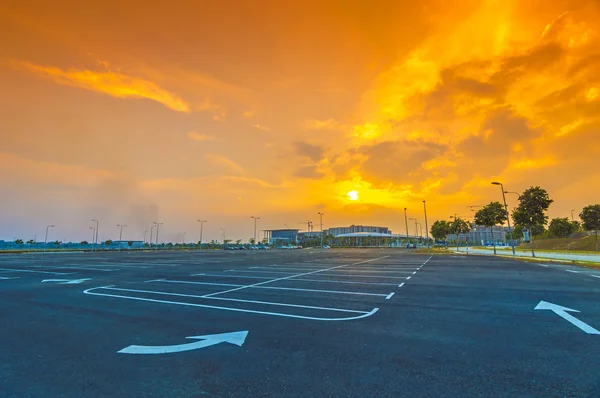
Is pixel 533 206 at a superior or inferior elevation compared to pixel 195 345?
superior

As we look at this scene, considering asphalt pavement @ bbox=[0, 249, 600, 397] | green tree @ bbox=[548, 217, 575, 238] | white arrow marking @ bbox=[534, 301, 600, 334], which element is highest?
green tree @ bbox=[548, 217, 575, 238]

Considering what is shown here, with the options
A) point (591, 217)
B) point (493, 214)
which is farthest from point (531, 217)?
point (591, 217)

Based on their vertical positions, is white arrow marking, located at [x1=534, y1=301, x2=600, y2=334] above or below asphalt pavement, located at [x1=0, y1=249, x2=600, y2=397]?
below

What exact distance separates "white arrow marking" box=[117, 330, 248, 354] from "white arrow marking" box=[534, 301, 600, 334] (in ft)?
24.0

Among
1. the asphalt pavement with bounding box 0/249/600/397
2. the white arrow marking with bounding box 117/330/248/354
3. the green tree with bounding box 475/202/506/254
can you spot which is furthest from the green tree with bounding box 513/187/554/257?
the white arrow marking with bounding box 117/330/248/354

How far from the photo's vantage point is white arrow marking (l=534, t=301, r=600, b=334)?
673 centimetres

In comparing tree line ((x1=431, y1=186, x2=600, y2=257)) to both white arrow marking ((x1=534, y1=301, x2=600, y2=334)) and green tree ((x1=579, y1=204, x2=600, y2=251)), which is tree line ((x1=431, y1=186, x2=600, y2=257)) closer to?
green tree ((x1=579, y1=204, x2=600, y2=251))

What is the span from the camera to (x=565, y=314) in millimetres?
8156

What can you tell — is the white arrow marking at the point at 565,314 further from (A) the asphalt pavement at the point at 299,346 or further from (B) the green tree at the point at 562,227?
(B) the green tree at the point at 562,227

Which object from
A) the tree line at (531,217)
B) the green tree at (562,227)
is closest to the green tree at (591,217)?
the tree line at (531,217)

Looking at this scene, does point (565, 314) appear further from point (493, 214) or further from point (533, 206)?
point (493, 214)

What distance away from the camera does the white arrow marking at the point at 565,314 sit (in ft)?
Result: 22.1

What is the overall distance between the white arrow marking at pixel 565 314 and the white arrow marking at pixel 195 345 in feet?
24.0

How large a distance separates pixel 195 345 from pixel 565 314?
930 centimetres
